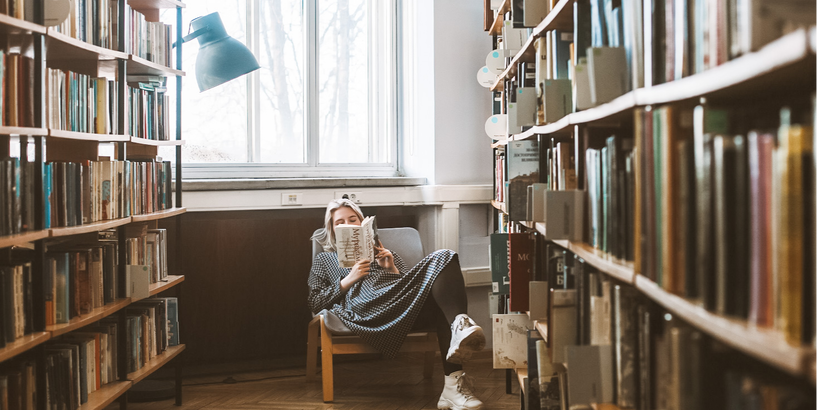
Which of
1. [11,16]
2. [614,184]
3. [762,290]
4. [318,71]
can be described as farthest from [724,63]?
[318,71]

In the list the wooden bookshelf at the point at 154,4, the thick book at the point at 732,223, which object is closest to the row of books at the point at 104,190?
the wooden bookshelf at the point at 154,4

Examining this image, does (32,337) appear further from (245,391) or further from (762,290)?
(762,290)

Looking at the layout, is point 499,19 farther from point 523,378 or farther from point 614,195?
point 614,195

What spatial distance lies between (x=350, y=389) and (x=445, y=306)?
63 centimetres

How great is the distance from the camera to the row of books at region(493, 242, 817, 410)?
857 millimetres

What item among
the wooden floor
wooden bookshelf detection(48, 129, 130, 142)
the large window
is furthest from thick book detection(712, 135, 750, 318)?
the large window

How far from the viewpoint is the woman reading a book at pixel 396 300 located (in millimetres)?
Answer: 2506

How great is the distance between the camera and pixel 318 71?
11.7 feet

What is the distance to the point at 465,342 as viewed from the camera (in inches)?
92.9

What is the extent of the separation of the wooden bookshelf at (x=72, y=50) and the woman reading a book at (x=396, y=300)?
46.0 inches

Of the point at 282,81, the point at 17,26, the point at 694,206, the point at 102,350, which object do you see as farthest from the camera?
the point at 282,81

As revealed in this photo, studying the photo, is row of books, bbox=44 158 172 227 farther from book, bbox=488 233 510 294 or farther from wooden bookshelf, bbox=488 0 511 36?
wooden bookshelf, bbox=488 0 511 36

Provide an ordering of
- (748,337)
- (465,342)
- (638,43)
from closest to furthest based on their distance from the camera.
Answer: (748,337) < (638,43) < (465,342)

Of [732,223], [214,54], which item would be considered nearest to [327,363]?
[214,54]
